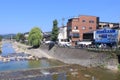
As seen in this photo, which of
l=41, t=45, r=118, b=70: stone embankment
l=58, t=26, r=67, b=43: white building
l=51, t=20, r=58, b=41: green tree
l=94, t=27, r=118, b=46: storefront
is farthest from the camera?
l=58, t=26, r=67, b=43: white building

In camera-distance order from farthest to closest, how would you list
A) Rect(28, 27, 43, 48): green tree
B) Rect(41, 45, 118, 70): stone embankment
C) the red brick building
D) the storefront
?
Rect(28, 27, 43, 48): green tree
the red brick building
the storefront
Rect(41, 45, 118, 70): stone embankment

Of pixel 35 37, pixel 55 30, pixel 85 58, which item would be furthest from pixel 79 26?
pixel 85 58

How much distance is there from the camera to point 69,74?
60969mm

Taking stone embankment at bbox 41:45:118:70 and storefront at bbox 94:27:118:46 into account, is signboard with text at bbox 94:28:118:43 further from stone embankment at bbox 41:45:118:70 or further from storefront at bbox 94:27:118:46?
stone embankment at bbox 41:45:118:70

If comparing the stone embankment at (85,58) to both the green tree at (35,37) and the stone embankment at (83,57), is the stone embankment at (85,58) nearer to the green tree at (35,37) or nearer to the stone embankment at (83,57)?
the stone embankment at (83,57)

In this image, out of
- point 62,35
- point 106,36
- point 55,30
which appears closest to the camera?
point 106,36

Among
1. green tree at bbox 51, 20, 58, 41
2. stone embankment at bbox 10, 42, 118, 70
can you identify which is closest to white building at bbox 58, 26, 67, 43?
green tree at bbox 51, 20, 58, 41

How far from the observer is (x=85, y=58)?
238ft

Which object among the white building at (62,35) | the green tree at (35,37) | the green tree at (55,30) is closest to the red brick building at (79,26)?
the green tree at (55,30)

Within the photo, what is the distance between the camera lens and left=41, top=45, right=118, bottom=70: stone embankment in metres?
63.7

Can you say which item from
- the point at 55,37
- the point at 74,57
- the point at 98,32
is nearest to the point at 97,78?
the point at 74,57

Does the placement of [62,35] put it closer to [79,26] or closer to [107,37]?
[79,26]

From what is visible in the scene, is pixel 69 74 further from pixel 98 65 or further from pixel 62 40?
pixel 62 40

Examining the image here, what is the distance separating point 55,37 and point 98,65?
53.7m
